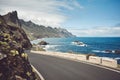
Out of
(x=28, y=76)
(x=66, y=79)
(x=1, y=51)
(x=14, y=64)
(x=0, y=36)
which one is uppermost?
(x=0, y=36)

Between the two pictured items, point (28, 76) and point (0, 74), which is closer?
point (0, 74)

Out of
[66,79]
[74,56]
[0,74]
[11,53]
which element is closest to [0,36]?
[11,53]

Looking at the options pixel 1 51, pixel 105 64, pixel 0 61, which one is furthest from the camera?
pixel 105 64

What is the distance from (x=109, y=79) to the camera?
1383cm

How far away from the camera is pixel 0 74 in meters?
7.71

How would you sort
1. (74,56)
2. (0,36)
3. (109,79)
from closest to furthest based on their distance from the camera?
(0,36) → (109,79) → (74,56)

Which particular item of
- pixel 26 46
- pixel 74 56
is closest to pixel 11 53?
pixel 74 56

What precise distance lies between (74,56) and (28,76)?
23.0 metres

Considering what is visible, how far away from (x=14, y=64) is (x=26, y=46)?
81.2 meters

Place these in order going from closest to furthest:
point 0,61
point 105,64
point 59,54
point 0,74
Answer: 1. point 0,74
2. point 0,61
3. point 105,64
4. point 59,54

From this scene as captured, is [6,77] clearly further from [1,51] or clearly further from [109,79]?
[109,79]

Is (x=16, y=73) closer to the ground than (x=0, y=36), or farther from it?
closer to the ground

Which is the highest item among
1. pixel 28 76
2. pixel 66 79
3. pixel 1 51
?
pixel 1 51

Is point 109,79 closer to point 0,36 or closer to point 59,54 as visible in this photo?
point 0,36
